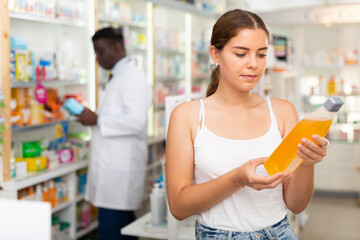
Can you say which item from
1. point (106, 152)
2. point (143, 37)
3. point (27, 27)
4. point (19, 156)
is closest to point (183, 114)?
point (106, 152)

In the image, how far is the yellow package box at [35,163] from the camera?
3.69 metres

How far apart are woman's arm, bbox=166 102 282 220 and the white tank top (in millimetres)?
40

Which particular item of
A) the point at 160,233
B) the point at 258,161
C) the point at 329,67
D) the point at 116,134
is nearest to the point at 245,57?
the point at 258,161

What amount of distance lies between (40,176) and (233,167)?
2.37 metres

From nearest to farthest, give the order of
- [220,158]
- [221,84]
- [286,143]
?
[286,143]
[220,158]
[221,84]

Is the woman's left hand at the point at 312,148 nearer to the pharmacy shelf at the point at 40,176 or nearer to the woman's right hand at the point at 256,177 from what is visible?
the woman's right hand at the point at 256,177

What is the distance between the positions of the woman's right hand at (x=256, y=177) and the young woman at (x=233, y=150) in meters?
0.08

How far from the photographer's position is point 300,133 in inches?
56.0

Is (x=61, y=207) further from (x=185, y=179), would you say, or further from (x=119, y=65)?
(x=185, y=179)

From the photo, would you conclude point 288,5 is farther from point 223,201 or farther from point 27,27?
point 223,201

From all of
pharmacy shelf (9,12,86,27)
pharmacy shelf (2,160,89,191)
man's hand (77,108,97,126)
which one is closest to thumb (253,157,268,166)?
pharmacy shelf (2,160,89,191)

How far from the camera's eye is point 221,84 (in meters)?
1.77

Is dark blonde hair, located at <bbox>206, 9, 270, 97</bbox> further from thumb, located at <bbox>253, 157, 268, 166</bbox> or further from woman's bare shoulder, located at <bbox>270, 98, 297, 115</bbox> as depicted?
thumb, located at <bbox>253, 157, 268, 166</bbox>

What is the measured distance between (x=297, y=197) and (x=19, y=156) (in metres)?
2.58
